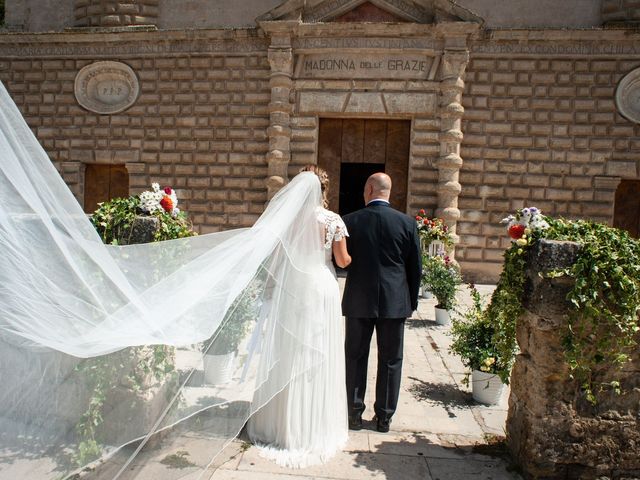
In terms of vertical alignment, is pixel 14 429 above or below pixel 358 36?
below

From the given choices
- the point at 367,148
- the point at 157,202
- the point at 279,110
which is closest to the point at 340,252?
the point at 157,202

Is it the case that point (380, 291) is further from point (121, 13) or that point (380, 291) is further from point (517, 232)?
point (121, 13)

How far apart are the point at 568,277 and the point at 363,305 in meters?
1.40

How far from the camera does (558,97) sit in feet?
36.3

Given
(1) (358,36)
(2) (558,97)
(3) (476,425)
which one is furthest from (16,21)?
(3) (476,425)

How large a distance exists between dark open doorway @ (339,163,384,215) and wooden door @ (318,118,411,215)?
0.40 m

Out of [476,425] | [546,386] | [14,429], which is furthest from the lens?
[476,425]

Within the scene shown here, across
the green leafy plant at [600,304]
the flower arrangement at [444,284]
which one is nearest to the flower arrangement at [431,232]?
the flower arrangement at [444,284]

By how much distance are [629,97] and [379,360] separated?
34.7ft

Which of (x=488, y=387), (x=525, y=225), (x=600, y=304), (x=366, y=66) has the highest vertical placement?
(x=366, y=66)

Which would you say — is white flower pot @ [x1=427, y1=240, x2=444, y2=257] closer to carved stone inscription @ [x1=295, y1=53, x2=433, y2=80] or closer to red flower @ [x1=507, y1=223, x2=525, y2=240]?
carved stone inscription @ [x1=295, y1=53, x2=433, y2=80]

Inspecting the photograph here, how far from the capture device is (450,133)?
11.0m

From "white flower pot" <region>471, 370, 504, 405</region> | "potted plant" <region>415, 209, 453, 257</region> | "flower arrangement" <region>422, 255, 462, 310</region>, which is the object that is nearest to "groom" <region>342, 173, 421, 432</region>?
"white flower pot" <region>471, 370, 504, 405</region>

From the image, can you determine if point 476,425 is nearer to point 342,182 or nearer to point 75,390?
point 75,390
